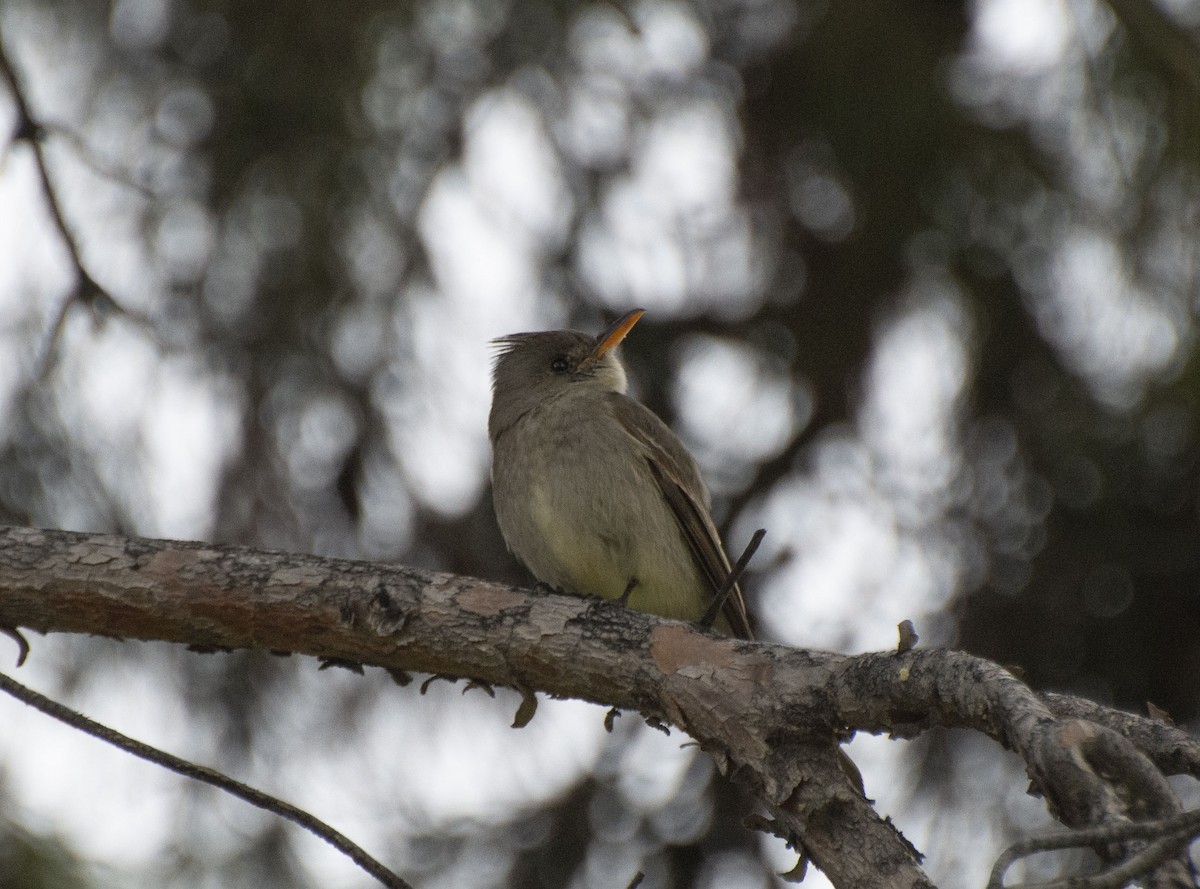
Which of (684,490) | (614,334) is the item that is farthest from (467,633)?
(614,334)

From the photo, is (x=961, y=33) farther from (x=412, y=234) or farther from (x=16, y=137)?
(x=16, y=137)

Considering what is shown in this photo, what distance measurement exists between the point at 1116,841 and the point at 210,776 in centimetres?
191

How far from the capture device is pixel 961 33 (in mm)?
5891

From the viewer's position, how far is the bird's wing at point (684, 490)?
17.0 ft

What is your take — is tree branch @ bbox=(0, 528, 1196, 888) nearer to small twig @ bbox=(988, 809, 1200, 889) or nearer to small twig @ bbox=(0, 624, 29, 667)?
small twig @ bbox=(0, 624, 29, 667)

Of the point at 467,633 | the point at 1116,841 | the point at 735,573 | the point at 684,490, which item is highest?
the point at 684,490

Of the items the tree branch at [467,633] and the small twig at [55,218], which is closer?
the tree branch at [467,633]

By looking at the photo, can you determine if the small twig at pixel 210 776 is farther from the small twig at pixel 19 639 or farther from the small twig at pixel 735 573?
the small twig at pixel 735 573

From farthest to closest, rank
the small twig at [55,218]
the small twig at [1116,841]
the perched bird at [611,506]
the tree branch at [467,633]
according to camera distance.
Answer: the perched bird at [611,506] < the small twig at [55,218] < the tree branch at [467,633] < the small twig at [1116,841]

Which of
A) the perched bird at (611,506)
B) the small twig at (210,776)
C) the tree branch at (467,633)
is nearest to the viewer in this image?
the small twig at (210,776)

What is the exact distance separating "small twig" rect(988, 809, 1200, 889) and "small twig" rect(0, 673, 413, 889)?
1366mm

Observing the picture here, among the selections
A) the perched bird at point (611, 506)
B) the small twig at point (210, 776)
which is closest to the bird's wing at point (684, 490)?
the perched bird at point (611, 506)

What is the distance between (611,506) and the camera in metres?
5.14

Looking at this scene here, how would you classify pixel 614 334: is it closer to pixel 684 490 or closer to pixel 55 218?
pixel 684 490
